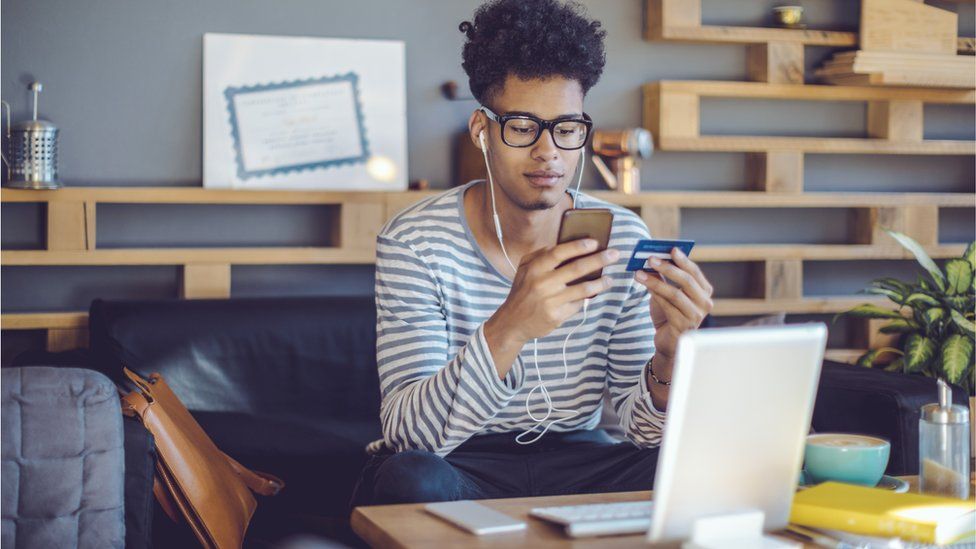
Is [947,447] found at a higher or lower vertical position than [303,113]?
lower

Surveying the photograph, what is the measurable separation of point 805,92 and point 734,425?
247 cm

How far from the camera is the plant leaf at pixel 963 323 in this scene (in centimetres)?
285

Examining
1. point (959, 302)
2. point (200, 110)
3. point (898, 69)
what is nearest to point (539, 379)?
point (200, 110)

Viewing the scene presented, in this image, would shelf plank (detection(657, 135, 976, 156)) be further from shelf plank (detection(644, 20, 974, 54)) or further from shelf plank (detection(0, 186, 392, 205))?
shelf plank (detection(0, 186, 392, 205))

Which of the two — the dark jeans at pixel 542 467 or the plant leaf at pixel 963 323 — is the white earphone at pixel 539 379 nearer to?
the dark jeans at pixel 542 467

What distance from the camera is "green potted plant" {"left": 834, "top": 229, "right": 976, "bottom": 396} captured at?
112 inches

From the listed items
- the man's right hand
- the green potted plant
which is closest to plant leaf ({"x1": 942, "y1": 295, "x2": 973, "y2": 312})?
the green potted plant

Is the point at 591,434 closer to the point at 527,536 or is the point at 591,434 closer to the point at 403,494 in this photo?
the point at 403,494

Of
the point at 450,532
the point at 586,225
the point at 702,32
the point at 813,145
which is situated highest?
the point at 702,32

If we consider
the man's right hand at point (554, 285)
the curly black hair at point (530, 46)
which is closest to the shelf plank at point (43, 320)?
the curly black hair at point (530, 46)

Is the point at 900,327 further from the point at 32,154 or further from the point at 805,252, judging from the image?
the point at 32,154

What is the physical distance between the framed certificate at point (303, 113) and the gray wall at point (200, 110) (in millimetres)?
43

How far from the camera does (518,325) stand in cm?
157

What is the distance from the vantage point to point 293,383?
2.57 meters
